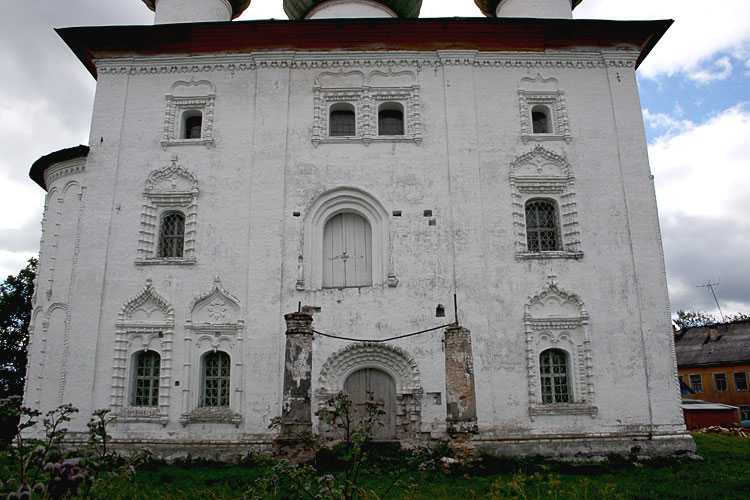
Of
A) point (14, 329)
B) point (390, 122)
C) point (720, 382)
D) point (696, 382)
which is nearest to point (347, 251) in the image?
point (390, 122)

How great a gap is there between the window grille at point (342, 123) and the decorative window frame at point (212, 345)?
4.27 metres

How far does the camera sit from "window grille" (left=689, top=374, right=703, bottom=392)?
1094 inches

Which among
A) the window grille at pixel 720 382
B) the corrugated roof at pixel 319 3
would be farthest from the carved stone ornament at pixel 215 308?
the window grille at pixel 720 382

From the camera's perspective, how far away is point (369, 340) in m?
11.4

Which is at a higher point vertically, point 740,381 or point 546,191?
point 546,191

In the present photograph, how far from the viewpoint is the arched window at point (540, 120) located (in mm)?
13172

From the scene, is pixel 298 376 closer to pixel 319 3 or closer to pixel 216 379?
pixel 216 379

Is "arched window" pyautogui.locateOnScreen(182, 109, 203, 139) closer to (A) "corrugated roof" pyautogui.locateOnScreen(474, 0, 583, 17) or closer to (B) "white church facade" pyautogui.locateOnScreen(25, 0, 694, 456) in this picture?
(B) "white church facade" pyautogui.locateOnScreen(25, 0, 694, 456)

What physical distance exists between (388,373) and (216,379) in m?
3.45

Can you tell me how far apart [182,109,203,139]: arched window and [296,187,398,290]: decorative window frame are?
Answer: 3.52m

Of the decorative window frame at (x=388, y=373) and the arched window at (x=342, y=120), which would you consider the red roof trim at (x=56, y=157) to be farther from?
the decorative window frame at (x=388, y=373)

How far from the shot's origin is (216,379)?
1152 cm

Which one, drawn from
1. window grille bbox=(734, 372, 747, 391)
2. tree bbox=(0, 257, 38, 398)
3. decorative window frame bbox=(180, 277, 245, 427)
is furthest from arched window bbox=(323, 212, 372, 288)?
window grille bbox=(734, 372, 747, 391)

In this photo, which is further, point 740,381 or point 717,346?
point 717,346
